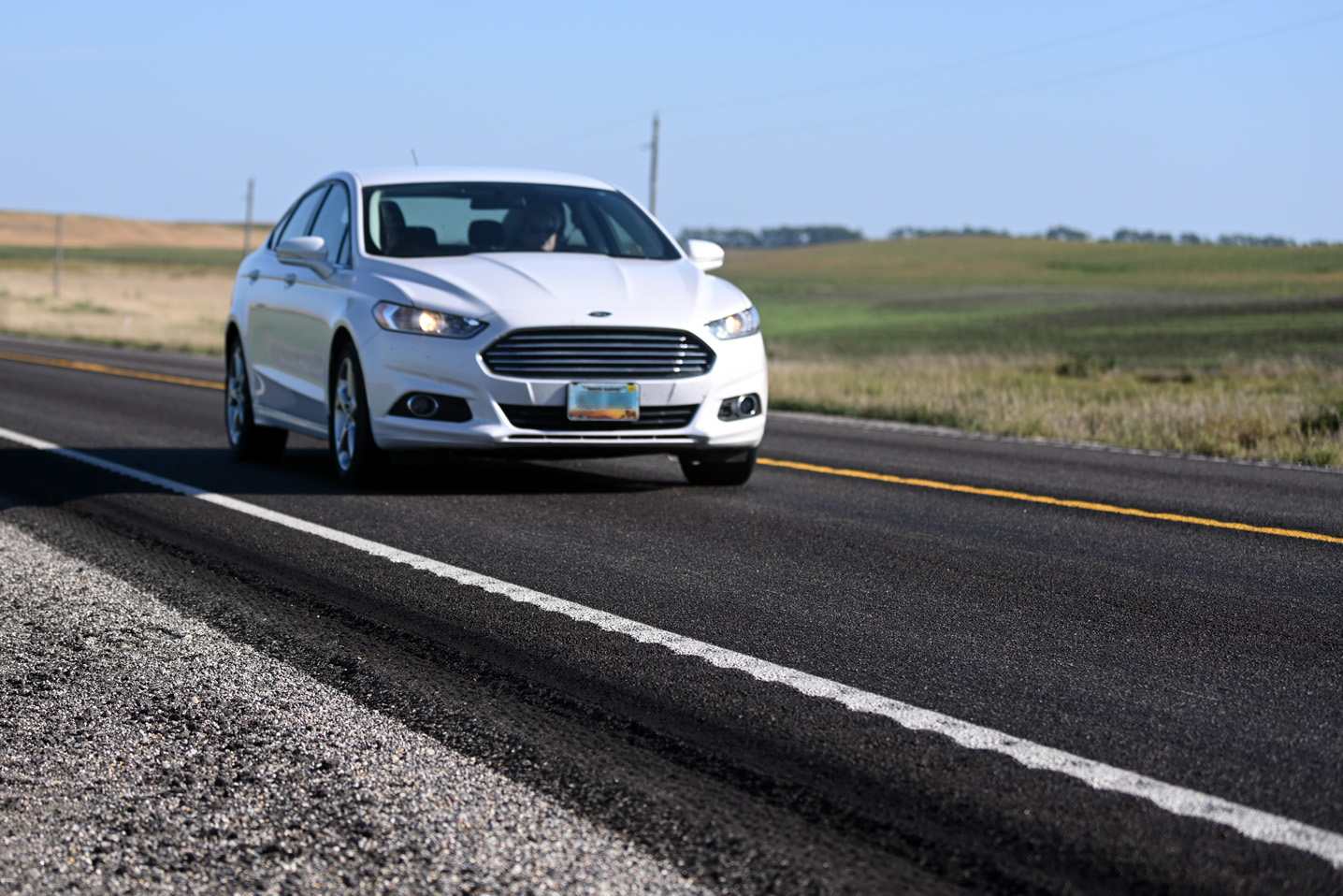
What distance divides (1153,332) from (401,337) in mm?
44390

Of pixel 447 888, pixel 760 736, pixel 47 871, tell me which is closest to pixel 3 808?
pixel 47 871

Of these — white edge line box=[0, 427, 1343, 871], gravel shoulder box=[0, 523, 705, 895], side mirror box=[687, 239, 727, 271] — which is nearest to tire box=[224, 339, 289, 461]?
side mirror box=[687, 239, 727, 271]

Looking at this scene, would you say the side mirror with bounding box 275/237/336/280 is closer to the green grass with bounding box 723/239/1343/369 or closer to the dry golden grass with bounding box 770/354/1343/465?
the dry golden grass with bounding box 770/354/1343/465

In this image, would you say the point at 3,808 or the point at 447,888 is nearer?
the point at 447,888

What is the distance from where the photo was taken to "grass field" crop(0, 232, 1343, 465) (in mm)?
15273

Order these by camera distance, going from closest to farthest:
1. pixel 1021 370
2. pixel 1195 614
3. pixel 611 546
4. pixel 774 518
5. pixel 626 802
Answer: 1. pixel 626 802
2. pixel 1195 614
3. pixel 611 546
4. pixel 774 518
5. pixel 1021 370

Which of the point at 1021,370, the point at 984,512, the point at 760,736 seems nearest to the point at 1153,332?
the point at 1021,370

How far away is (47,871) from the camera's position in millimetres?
3059

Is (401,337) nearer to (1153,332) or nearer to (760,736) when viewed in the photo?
(760,736)

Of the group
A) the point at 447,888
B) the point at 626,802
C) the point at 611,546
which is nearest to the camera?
the point at 447,888

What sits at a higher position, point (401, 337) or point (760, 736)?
point (401, 337)

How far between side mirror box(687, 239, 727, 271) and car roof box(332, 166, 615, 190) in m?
0.86

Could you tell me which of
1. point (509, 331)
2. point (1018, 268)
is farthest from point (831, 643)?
point (1018, 268)

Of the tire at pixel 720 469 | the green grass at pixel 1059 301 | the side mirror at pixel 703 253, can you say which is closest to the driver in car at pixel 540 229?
the side mirror at pixel 703 253
